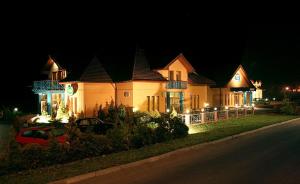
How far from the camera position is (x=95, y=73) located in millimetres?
29562

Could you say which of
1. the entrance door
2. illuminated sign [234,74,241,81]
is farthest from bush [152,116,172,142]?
illuminated sign [234,74,241,81]

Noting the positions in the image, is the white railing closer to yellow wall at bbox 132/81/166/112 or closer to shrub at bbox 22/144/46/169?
yellow wall at bbox 132/81/166/112

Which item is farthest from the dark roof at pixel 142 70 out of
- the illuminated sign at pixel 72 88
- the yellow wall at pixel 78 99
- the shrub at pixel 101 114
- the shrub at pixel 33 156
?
the shrub at pixel 33 156

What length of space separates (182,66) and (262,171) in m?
24.9

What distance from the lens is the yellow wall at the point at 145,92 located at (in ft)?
95.9

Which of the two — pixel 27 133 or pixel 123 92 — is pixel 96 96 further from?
pixel 27 133

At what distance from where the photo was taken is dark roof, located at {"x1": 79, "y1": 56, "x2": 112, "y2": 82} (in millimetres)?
28583

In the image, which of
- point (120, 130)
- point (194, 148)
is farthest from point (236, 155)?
point (120, 130)

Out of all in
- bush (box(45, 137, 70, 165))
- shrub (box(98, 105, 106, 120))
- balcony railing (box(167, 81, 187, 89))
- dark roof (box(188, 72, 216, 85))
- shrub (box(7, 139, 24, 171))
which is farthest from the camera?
dark roof (box(188, 72, 216, 85))

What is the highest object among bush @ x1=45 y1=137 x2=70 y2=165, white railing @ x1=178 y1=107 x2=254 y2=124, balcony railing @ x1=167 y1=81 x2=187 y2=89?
balcony railing @ x1=167 y1=81 x2=187 y2=89

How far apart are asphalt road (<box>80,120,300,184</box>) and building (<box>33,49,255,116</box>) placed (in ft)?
48.9

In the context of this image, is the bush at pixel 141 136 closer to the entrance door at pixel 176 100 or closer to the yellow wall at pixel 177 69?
the yellow wall at pixel 177 69

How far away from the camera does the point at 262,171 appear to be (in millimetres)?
10398

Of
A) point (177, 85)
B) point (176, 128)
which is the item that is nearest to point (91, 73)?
point (177, 85)
